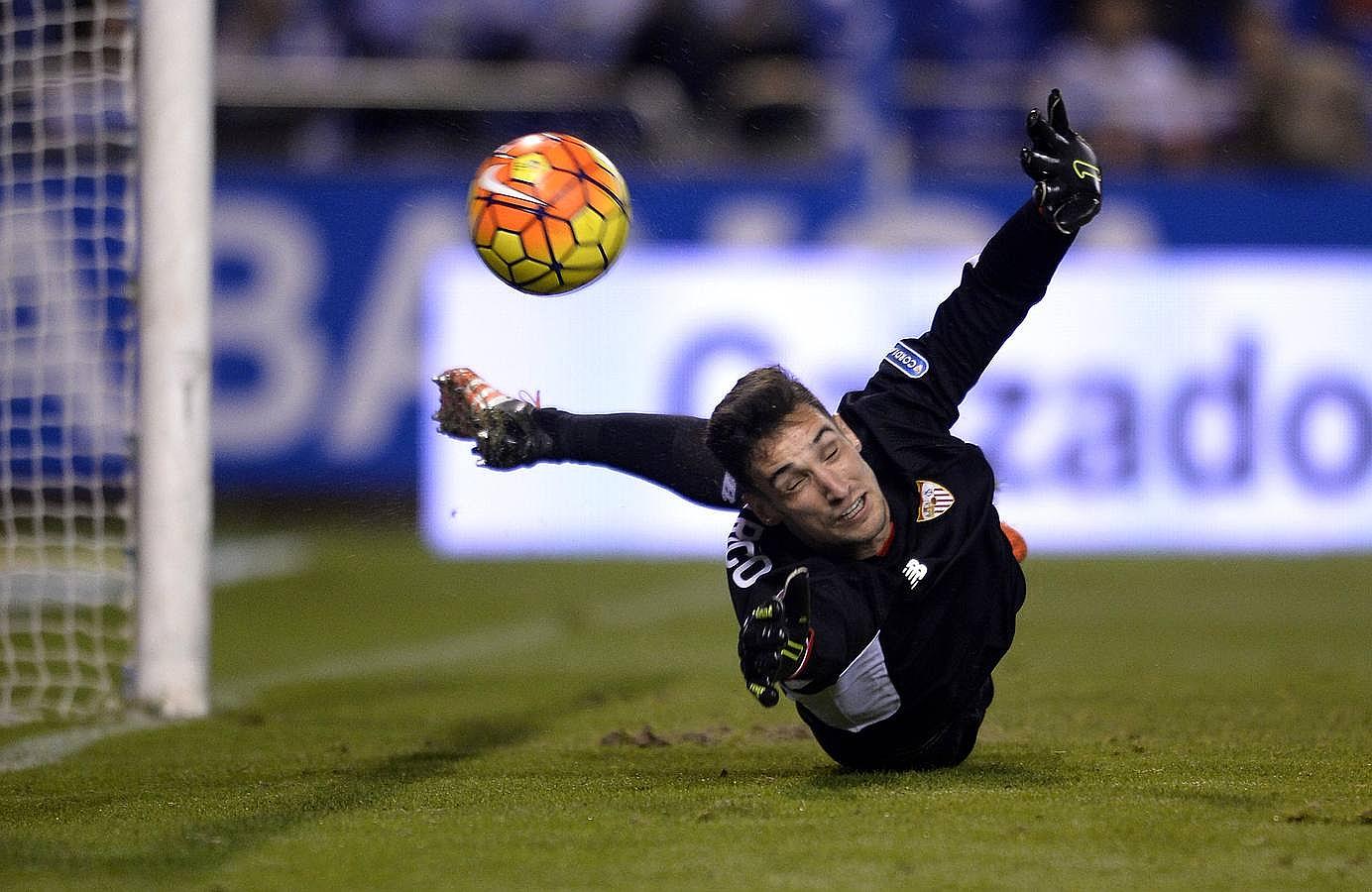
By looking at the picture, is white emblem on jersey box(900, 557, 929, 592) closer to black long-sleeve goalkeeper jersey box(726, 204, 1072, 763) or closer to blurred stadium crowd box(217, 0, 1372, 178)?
black long-sleeve goalkeeper jersey box(726, 204, 1072, 763)

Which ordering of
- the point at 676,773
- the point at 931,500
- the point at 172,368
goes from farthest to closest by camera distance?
the point at 172,368 < the point at 676,773 < the point at 931,500

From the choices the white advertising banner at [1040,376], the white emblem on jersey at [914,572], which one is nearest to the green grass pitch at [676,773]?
→ the white emblem on jersey at [914,572]

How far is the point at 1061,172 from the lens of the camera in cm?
477

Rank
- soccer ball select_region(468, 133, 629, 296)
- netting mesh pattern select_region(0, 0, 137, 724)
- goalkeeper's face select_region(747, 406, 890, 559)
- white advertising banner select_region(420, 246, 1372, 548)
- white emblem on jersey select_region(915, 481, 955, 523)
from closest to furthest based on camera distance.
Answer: goalkeeper's face select_region(747, 406, 890, 559) < white emblem on jersey select_region(915, 481, 955, 523) < soccer ball select_region(468, 133, 629, 296) < netting mesh pattern select_region(0, 0, 137, 724) < white advertising banner select_region(420, 246, 1372, 548)

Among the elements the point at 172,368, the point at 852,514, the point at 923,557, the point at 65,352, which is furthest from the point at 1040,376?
the point at 852,514

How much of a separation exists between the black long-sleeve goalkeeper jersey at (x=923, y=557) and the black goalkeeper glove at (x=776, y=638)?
22 cm

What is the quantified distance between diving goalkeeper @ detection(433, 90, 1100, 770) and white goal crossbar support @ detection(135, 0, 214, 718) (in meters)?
1.69

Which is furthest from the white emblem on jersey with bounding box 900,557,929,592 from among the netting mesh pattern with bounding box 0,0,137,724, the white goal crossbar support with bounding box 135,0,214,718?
the netting mesh pattern with bounding box 0,0,137,724

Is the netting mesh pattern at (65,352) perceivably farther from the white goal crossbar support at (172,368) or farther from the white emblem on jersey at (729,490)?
the white emblem on jersey at (729,490)

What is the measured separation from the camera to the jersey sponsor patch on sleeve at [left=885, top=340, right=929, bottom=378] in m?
4.90

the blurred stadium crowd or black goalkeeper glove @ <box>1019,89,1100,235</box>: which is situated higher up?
the blurred stadium crowd

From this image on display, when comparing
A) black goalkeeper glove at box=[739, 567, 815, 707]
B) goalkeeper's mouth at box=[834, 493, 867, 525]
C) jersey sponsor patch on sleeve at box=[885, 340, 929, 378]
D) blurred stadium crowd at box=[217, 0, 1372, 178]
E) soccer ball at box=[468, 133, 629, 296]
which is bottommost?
black goalkeeper glove at box=[739, 567, 815, 707]

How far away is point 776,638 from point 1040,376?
8756mm

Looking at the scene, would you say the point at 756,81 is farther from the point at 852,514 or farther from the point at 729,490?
the point at 852,514
